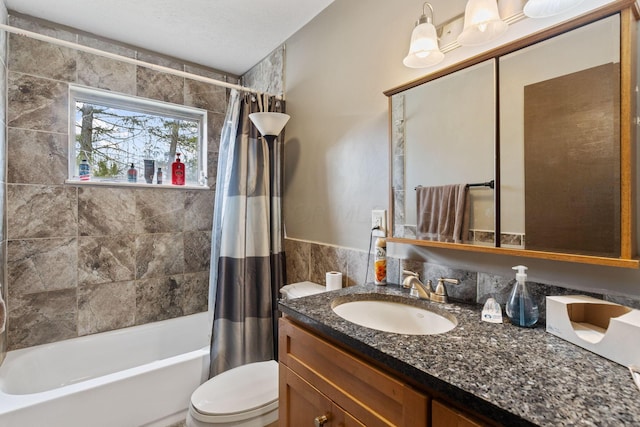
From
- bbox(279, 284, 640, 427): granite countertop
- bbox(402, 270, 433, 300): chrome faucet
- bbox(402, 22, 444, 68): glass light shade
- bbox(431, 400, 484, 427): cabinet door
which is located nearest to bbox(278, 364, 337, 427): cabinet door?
bbox(279, 284, 640, 427): granite countertop

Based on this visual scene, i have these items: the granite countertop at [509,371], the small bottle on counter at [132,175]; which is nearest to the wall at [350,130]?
the granite countertop at [509,371]

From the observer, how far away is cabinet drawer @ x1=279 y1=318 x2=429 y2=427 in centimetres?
66

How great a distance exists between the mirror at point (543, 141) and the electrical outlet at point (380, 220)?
7.2 inches

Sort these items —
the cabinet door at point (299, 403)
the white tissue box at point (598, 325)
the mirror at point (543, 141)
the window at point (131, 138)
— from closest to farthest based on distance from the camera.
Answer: the white tissue box at point (598, 325), the mirror at point (543, 141), the cabinet door at point (299, 403), the window at point (131, 138)

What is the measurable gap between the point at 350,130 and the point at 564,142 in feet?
3.21

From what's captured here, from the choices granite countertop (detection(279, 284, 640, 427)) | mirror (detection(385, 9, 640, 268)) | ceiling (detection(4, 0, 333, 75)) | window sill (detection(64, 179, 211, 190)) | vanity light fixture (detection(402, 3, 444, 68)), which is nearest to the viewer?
granite countertop (detection(279, 284, 640, 427))

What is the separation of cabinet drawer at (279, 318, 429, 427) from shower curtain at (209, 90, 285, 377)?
2.91ft

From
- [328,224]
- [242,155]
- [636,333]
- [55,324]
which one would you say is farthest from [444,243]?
[55,324]

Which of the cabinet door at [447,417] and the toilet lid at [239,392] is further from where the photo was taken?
the toilet lid at [239,392]

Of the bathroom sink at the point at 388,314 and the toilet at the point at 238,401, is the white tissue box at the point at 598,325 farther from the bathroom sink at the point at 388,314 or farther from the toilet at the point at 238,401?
the toilet at the point at 238,401

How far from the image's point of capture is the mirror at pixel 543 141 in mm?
769

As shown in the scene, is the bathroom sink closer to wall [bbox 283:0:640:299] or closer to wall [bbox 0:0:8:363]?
wall [bbox 283:0:640:299]

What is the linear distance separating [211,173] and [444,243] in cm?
207

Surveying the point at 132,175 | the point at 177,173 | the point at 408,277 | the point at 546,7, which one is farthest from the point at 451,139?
the point at 132,175
